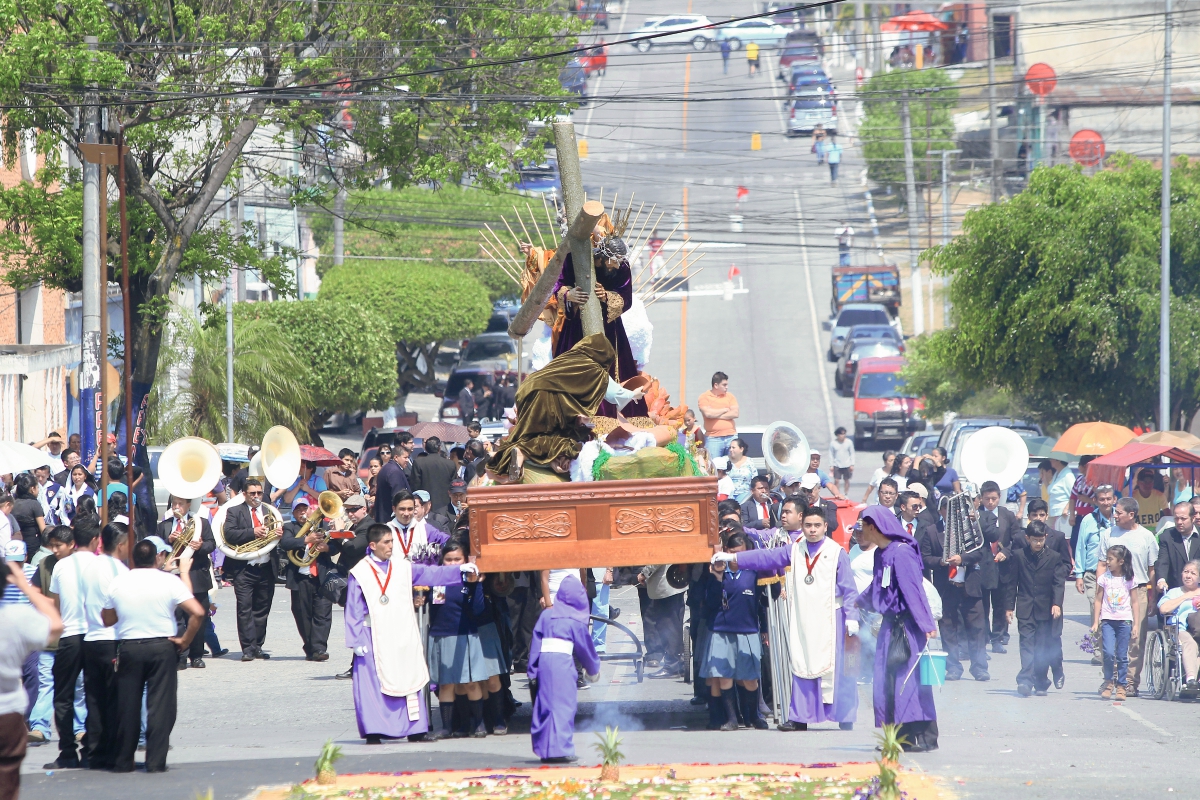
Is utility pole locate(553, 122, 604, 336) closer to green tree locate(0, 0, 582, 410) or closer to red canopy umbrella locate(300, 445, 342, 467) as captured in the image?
green tree locate(0, 0, 582, 410)

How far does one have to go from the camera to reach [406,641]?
37.9ft

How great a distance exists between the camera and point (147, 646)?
10.2 metres

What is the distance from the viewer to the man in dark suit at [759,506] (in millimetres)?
16375

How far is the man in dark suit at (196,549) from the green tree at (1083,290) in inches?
644

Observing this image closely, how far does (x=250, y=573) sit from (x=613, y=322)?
591 cm

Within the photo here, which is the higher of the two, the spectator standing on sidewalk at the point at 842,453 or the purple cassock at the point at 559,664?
the spectator standing on sidewalk at the point at 842,453

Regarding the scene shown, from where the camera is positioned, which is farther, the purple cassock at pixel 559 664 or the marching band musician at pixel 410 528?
the marching band musician at pixel 410 528

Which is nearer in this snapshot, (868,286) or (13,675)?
Result: (13,675)

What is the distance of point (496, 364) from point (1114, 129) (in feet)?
71.7

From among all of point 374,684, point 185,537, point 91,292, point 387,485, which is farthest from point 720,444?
point 374,684

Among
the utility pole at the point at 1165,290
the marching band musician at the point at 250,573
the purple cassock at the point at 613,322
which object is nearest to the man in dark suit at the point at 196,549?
the marching band musician at the point at 250,573

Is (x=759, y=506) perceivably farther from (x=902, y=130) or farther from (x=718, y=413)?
(x=902, y=130)

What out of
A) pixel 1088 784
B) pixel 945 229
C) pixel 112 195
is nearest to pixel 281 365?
pixel 112 195

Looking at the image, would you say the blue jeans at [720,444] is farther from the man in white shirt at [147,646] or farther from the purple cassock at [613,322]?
the man in white shirt at [147,646]
